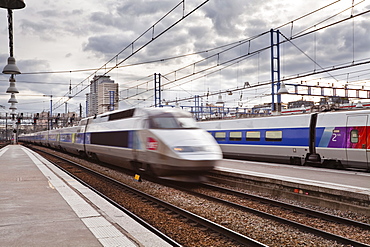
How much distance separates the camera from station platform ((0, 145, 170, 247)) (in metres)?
5.14

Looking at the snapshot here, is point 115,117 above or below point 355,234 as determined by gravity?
above

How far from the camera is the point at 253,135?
19875 mm

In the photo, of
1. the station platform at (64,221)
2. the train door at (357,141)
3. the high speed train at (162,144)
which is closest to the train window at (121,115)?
the high speed train at (162,144)

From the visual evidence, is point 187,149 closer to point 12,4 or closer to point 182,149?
point 182,149

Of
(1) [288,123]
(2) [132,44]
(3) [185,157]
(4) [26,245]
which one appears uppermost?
(2) [132,44]

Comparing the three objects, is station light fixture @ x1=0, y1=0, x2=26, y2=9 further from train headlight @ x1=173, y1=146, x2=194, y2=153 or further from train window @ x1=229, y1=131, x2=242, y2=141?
train window @ x1=229, y1=131, x2=242, y2=141

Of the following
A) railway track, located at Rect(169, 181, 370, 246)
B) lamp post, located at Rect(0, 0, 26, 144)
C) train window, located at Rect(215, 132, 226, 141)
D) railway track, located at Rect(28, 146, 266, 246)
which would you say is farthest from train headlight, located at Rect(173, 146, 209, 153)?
train window, located at Rect(215, 132, 226, 141)

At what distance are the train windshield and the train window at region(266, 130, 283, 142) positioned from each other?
6917mm

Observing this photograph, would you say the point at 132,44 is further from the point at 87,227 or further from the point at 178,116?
the point at 87,227

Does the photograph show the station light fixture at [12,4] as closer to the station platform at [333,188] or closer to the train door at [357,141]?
the station platform at [333,188]

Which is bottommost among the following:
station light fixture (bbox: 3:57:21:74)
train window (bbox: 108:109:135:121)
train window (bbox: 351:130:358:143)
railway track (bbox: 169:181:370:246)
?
railway track (bbox: 169:181:370:246)

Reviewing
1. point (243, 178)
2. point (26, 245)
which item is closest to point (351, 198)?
point (243, 178)

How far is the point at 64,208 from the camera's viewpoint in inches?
289

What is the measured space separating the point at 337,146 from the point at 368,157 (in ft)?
4.66
